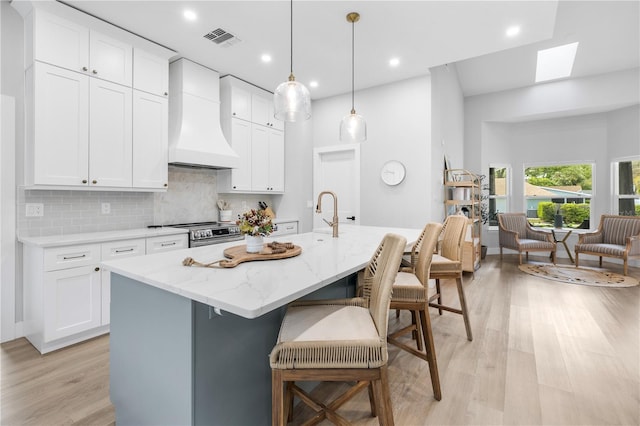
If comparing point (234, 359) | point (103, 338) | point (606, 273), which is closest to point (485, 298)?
point (606, 273)

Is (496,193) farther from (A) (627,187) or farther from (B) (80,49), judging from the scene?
(B) (80,49)

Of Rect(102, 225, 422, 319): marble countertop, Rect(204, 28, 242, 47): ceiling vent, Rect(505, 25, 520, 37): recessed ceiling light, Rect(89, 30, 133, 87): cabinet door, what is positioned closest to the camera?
Rect(102, 225, 422, 319): marble countertop

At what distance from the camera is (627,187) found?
5.94 metres

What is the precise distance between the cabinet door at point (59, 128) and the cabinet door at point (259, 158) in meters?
2.07

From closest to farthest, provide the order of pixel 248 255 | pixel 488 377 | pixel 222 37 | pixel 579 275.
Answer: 1. pixel 248 255
2. pixel 488 377
3. pixel 222 37
4. pixel 579 275

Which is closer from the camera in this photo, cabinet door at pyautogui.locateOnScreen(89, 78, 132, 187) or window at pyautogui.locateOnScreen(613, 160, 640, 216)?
cabinet door at pyautogui.locateOnScreen(89, 78, 132, 187)

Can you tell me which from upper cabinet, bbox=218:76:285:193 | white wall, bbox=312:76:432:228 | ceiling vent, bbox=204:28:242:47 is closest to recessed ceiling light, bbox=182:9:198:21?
ceiling vent, bbox=204:28:242:47

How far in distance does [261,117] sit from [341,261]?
359 centimetres

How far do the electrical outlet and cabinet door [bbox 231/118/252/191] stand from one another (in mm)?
1966

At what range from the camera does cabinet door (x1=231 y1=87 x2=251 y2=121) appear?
4.24 meters

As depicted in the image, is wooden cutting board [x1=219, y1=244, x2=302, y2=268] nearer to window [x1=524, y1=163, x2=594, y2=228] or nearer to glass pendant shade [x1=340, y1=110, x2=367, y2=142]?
glass pendant shade [x1=340, y1=110, x2=367, y2=142]

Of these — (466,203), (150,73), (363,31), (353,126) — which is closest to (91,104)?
(150,73)

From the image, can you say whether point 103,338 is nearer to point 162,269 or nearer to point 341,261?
point 162,269

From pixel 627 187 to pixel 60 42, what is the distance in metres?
8.69
